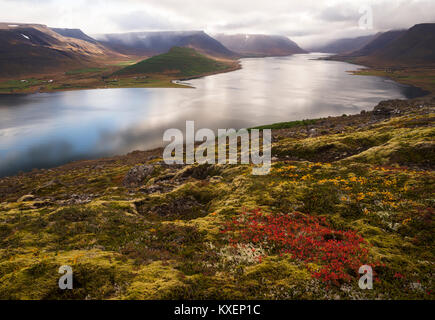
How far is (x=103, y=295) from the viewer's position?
10641mm

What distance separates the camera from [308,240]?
14758mm

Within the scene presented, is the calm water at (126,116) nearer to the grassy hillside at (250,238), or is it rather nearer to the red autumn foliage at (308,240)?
the grassy hillside at (250,238)

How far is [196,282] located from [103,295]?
4.28m

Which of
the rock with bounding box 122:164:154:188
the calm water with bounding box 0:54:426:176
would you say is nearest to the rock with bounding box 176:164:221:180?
the rock with bounding box 122:164:154:188

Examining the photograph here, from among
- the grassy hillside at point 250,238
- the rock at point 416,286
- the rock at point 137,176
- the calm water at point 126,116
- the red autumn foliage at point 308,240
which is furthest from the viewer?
the calm water at point 126,116

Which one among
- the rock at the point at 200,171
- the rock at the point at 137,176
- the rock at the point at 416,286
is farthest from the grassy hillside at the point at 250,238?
the rock at the point at 137,176

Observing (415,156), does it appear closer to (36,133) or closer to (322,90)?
(36,133)

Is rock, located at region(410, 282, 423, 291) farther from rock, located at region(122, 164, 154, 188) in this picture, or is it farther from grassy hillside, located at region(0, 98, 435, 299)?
rock, located at region(122, 164, 154, 188)

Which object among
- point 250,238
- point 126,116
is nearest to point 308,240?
point 250,238

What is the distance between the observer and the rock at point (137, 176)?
3994 cm

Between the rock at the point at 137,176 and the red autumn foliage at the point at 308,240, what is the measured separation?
26.5 metres

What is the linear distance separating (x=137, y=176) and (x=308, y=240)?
109 ft

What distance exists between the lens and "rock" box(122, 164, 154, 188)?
39.9 metres
